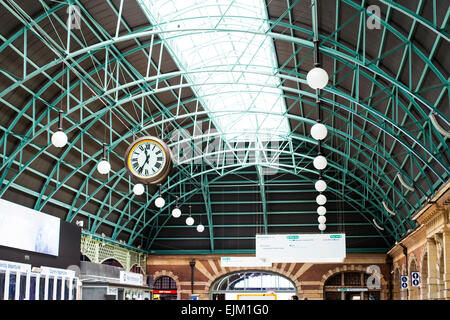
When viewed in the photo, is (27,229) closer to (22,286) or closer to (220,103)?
(22,286)

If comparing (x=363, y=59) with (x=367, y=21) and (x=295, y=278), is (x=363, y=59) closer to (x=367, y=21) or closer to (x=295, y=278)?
(x=367, y=21)

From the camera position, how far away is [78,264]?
24188 mm

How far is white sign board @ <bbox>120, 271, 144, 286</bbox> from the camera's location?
28697 mm

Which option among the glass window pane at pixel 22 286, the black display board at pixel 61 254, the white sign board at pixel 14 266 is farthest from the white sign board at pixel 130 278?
the white sign board at pixel 14 266

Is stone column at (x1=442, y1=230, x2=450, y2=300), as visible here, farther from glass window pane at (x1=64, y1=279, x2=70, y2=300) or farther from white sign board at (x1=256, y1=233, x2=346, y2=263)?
glass window pane at (x1=64, y1=279, x2=70, y2=300)

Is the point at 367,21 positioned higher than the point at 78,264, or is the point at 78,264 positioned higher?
the point at 367,21

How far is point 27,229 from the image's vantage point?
19.8m

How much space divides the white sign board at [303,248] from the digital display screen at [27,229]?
1279 cm

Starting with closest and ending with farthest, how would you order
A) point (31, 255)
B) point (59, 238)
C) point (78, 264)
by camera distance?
point (31, 255) < point (59, 238) < point (78, 264)

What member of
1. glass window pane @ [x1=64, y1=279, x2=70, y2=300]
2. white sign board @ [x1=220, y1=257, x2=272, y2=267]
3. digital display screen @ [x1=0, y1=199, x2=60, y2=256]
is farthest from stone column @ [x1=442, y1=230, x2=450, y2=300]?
white sign board @ [x1=220, y1=257, x2=272, y2=267]

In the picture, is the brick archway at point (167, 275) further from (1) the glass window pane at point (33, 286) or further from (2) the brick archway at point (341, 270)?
(1) the glass window pane at point (33, 286)

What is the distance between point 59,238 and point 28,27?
871 cm

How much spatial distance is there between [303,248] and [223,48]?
40.3ft
